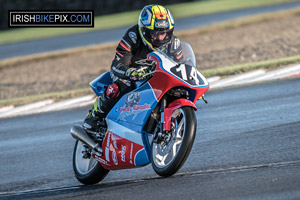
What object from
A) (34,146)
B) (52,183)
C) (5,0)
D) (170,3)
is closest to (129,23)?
(170,3)

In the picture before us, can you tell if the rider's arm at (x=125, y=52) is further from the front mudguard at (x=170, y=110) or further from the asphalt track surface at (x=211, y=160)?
the asphalt track surface at (x=211, y=160)

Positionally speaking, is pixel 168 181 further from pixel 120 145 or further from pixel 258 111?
pixel 258 111

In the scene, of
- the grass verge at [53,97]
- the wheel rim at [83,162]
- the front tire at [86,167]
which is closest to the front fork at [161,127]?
the front tire at [86,167]

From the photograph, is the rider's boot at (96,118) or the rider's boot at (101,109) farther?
the rider's boot at (96,118)

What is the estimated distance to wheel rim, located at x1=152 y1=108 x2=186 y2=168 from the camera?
539 centimetres

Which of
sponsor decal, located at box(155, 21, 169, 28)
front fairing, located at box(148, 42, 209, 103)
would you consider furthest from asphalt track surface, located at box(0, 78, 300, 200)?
sponsor decal, located at box(155, 21, 169, 28)

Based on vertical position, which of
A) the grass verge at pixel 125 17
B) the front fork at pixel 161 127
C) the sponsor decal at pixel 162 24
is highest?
the sponsor decal at pixel 162 24

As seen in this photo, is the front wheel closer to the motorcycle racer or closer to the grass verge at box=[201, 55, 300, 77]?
the motorcycle racer

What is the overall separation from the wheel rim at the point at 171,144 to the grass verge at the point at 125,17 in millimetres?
22026

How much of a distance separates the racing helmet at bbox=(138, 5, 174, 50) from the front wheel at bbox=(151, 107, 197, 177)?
2.87ft

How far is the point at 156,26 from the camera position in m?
5.85

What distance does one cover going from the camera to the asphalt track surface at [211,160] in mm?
4953

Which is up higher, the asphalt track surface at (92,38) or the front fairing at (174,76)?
the front fairing at (174,76)

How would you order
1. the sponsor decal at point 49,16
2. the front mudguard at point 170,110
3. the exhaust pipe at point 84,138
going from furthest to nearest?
the sponsor decal at point 49,16
the exhaust pipe at point 84,138
the front mudguard at point 170,110
